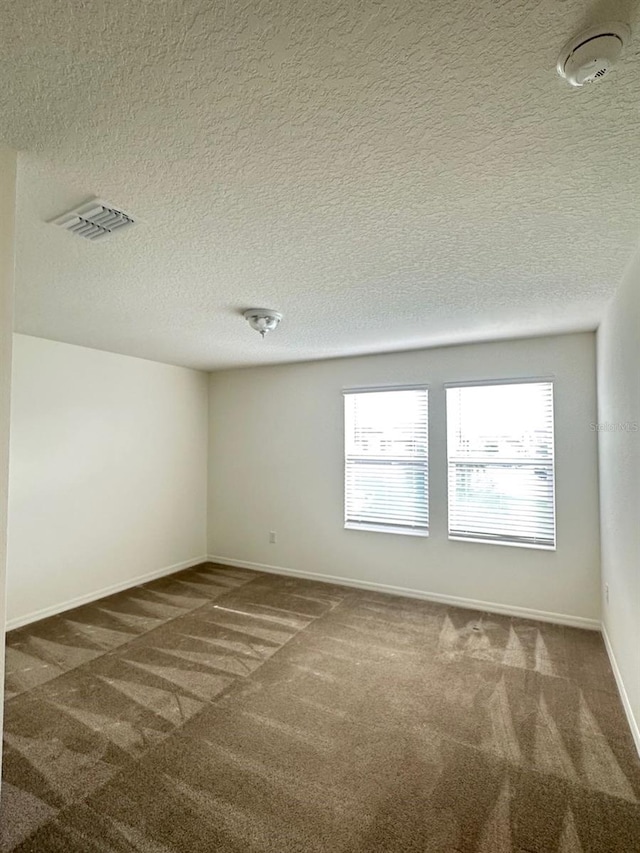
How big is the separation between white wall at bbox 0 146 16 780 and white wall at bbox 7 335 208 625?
8.33 feet

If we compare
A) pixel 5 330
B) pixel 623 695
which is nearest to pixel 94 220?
pixel 5 330

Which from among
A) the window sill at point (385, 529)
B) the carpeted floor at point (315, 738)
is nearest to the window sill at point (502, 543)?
the window sill at point (385, 529)

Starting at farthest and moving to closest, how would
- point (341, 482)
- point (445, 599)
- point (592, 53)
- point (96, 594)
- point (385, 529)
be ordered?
point (341, 482) < point (385, 529) < point (96, 594) < point (445, 599) < point (592, 53)

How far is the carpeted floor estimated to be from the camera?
1.61 m

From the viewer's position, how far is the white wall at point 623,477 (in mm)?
2051

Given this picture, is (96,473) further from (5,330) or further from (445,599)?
(445,599)

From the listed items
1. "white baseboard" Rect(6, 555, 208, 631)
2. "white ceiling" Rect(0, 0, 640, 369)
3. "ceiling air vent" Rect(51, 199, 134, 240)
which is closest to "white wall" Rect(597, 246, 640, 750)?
"white ceiling" Rect(0, 0, 640, 369)

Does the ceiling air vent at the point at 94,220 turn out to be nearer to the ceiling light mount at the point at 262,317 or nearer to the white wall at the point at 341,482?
the ceiling light mount at the point at 262,317

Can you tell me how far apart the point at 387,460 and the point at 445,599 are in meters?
1.44

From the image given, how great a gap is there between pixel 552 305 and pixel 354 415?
221 centimetres

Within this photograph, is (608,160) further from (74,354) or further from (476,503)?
(74,354)

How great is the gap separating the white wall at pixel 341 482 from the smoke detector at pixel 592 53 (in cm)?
294

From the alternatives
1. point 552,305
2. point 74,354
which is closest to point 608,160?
point 552,305

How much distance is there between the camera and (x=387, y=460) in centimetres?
430
